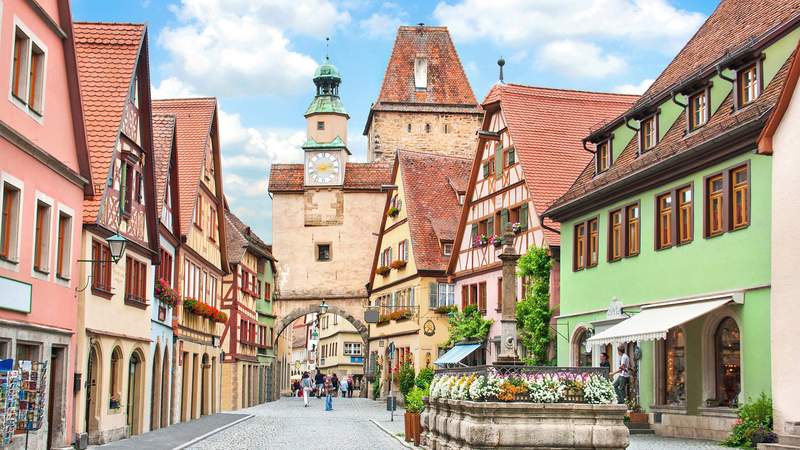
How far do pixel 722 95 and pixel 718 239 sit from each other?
3.13 meters

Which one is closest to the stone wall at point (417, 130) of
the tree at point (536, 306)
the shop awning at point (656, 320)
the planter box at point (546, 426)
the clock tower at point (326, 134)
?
the clock tower at point (326, 134)

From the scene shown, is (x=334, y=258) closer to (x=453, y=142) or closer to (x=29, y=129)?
(x=453, y=142)

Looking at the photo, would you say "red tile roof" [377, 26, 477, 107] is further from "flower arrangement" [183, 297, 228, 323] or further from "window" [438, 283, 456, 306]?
"flower arrangement" [183, 297, 228, 323]

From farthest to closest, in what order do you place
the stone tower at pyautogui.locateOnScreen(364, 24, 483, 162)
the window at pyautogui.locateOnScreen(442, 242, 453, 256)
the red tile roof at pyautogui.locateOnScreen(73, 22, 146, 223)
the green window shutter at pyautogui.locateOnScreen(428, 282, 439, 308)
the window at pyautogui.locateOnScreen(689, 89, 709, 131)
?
the stone tower at pyautogui.locateOnScreen(364, 24, 483, 162) → the window at pyautogui.locateOnScreen(442, 242, 453, 256) → the green window shutter at pyautogui.locateOnScreen(428, 282, 439, 308) → the window at pyautogui.locateOnScreen(689, 89, 709, 131) → the red tile roof at pyautogui.locateOnScreen(73, 22, 146, 223)

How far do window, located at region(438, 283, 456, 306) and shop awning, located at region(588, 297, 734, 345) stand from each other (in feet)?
70.1

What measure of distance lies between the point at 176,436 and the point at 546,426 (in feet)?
41.8

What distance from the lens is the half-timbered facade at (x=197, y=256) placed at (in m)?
33.0

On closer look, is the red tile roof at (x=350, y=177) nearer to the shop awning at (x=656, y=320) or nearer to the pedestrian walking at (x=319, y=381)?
the pedestrian walking at (x=319, y=381)

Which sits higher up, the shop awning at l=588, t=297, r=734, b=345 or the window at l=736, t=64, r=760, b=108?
the window at l=736, t=64, r=760, b=108

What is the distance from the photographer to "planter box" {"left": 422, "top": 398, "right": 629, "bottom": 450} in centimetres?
1595

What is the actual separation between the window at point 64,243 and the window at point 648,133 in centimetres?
1323

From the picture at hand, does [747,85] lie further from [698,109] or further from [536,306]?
[536,306]

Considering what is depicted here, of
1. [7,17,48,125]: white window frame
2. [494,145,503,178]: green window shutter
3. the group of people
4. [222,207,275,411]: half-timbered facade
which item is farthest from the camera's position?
the group of people

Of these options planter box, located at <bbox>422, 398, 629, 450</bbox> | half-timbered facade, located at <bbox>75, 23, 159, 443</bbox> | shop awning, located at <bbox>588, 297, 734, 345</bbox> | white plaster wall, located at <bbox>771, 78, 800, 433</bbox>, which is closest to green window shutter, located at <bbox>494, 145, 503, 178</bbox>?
shop awning, located at <bbox>588, 297, 734, 345</bbox>
